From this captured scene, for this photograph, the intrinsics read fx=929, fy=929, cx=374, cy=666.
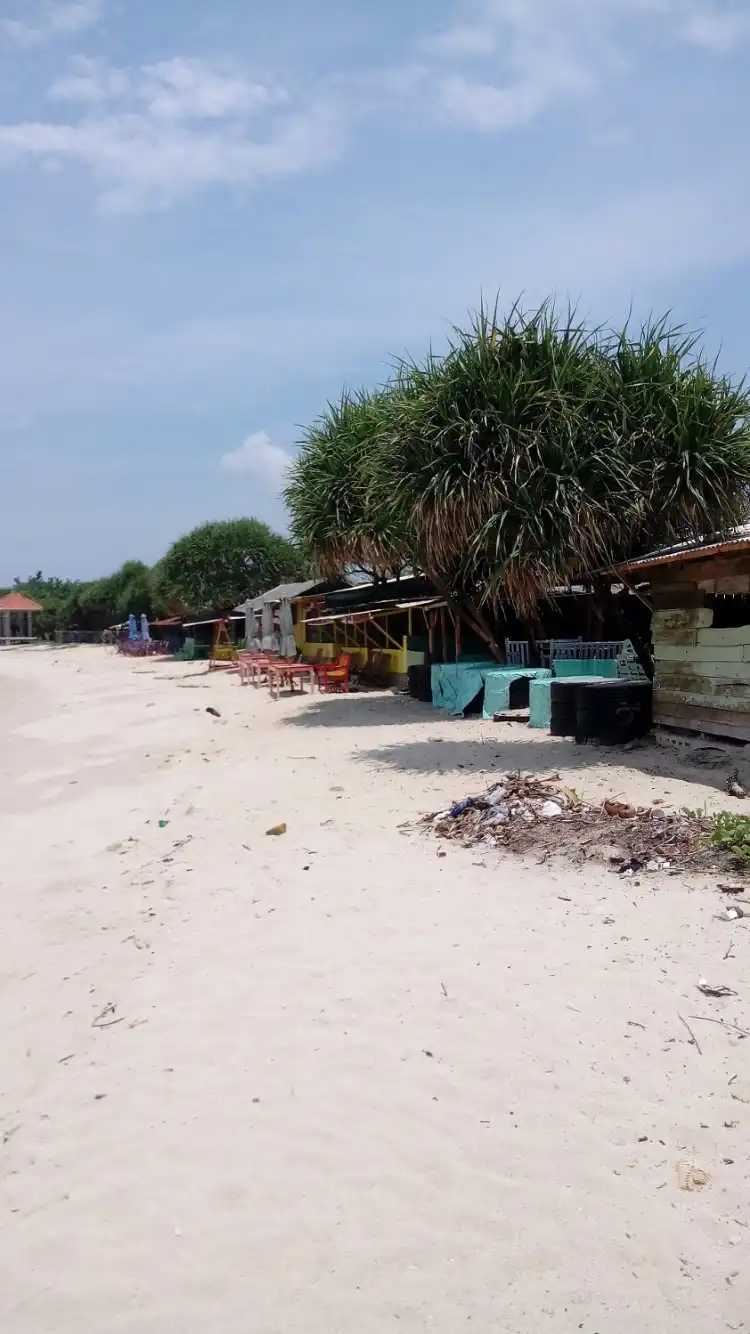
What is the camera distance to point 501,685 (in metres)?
14.0

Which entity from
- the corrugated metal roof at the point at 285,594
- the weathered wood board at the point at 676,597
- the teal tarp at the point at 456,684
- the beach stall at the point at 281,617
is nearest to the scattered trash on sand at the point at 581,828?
the weathered wood board at the point at 676,597

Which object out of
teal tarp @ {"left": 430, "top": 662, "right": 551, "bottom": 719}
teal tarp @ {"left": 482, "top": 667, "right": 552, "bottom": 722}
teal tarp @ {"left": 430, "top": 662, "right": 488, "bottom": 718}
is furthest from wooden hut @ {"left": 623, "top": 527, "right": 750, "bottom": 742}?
teal tarp @ {"left": 430, "top": 662, "right": 488, "bottom": 718}

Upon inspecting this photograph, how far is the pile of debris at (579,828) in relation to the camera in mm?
5906

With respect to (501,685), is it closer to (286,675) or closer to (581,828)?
(581,828)

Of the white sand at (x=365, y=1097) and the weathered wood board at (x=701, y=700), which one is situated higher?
the weathered wood board at (x=701, y=700)

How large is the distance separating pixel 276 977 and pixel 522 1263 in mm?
2254

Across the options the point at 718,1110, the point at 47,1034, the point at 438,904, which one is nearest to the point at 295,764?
the point at 438,904

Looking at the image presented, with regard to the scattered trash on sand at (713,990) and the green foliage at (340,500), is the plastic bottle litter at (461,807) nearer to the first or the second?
the scattered trash on sand at (713,990)

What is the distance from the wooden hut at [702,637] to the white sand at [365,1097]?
12.9ft

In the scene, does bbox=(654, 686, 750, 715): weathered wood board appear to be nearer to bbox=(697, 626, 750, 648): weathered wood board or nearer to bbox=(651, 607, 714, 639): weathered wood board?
bbox=(697, 626, 750, 648): weathered wood board

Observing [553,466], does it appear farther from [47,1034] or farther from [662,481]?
[47,1034]

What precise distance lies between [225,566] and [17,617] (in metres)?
36.2

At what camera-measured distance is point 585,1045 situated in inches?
155

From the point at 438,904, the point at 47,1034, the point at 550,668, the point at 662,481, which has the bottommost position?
the point at 47,1034
